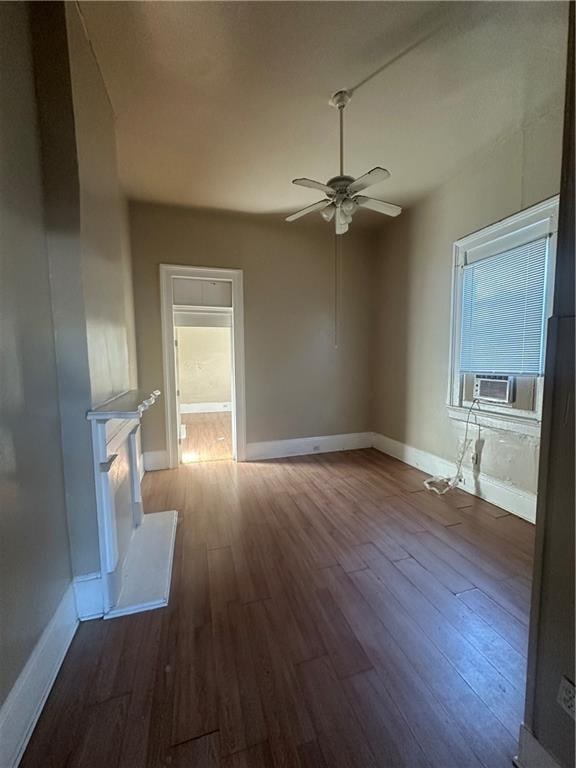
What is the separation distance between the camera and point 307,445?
14.3 ft

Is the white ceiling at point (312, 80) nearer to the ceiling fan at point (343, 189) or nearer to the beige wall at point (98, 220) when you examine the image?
the ceiling fan at point (343, 189)

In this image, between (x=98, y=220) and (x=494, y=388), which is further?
(x=494, y=388)

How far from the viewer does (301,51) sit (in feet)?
5.68

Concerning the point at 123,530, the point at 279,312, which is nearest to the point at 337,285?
the point at 279,312

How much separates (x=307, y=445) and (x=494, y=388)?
236 centimetres

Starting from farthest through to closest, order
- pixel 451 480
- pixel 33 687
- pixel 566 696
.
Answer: pixel 451 480
pixel 33 687
pixel 566 696

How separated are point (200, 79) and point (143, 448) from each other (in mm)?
3405

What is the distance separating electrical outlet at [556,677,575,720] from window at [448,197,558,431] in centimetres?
205

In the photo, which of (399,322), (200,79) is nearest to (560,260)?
(200,79)

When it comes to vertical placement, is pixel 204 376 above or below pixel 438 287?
below

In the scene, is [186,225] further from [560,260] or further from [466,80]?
[560,260]

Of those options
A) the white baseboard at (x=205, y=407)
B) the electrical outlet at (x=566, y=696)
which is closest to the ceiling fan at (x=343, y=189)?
the electrical outlet at (x=566, y=696)

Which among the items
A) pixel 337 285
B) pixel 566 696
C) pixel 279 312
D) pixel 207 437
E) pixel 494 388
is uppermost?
pixel 337 285

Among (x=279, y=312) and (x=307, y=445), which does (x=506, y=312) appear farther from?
(x=307, y=445)
